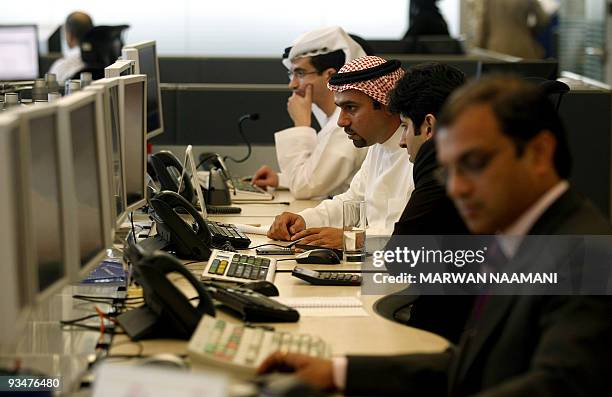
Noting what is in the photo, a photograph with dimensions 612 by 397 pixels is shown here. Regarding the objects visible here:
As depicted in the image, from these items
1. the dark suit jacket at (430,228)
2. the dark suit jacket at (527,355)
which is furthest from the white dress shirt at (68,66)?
the dark suit jacket at (527,355)

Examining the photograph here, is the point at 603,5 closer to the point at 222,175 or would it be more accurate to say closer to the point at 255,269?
the point at 222,175

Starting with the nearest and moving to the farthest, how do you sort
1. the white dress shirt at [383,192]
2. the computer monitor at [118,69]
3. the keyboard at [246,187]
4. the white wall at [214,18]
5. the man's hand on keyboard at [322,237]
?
the computer monitor at [118,69] < the man's hand on keyboard at [322,237] < the white dress shirt at [383,192] < the keyboard at [246,187] < the white wall at [214,18]

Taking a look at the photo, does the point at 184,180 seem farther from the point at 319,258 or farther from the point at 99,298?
the point at 99,298

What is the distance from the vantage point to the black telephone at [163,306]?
209 cm

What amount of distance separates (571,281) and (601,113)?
12.2 ft

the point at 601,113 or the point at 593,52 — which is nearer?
the point at 601,113

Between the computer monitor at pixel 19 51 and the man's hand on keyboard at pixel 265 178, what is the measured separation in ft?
11.9

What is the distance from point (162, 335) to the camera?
7.01 ft

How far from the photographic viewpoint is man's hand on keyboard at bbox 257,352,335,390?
179 centimetres

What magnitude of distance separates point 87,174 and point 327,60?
93.6 inches

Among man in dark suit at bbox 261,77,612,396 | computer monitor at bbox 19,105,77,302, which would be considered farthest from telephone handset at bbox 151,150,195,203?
man in dark suit at bbox 261,77,612,396

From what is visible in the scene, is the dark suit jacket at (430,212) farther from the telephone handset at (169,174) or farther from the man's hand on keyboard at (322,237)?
the telephone handset at (169,174)

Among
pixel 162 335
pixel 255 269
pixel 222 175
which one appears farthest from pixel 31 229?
pixel 222 175

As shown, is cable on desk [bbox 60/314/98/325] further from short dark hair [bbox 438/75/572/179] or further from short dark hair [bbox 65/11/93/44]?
short dark hair [bbox 65/11/93/44]
